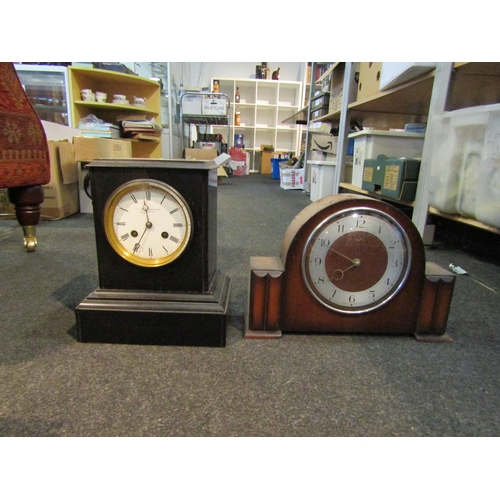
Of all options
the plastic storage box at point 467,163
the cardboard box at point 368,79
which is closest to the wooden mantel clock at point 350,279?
the plastic storage box at point 467,163

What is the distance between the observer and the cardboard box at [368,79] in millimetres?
1728

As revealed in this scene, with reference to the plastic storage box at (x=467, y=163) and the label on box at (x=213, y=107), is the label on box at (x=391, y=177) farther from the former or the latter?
the label on box at (x=213, y=107)

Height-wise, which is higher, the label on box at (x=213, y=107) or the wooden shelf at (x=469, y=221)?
the label on box at (x=213, y=107)

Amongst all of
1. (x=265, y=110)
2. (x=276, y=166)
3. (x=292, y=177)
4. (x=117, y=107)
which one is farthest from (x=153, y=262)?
(x=265, y=110)

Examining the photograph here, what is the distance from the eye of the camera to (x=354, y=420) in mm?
473

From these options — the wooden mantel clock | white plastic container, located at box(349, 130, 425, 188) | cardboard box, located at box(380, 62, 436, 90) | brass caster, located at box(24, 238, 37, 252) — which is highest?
cardboard box, located at box(380, 62, 436, 90)

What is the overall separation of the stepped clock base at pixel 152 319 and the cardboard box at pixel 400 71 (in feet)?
3.88

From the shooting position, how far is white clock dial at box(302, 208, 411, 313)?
64cm

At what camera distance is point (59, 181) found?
172 cm

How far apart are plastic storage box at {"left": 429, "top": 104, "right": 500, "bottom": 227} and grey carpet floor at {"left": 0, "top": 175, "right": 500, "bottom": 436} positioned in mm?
345

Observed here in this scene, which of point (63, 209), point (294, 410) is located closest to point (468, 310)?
point (294, 410)

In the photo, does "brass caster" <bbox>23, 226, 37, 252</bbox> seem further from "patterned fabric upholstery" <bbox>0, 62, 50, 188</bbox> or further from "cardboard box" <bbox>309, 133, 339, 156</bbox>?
"cardboard box" <bbox>309, 133, 339, 156</bbox>

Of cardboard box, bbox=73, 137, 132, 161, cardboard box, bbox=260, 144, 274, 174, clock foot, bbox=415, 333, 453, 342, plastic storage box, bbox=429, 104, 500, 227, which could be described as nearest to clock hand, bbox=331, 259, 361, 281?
clock foot, bbox=415, 333, 453, 342

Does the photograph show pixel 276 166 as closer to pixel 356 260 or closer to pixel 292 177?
pixel 292 177
